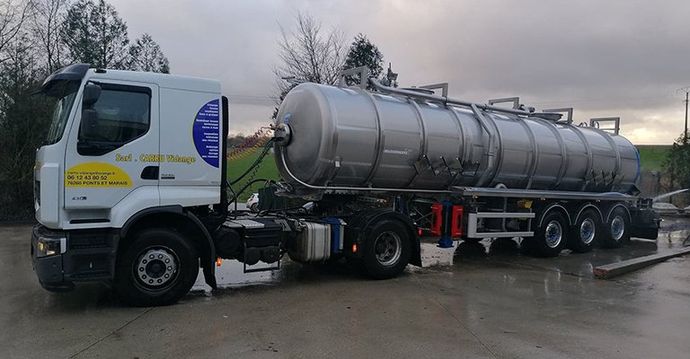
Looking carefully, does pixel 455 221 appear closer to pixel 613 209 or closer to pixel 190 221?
pixel 190 221

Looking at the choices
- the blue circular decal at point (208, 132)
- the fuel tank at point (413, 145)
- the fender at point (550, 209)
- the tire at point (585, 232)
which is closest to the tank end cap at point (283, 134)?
the fuel tank at point (413, 145)

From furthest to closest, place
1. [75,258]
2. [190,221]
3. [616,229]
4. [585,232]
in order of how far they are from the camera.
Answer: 1. [616,229]
2. [585,232]
3. [190,221]
4. [75,258]

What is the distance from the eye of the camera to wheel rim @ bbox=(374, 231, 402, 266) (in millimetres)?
8852

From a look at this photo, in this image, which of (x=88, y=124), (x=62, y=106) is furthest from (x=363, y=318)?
(x=62, y=106)

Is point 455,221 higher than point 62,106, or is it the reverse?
point 62,106

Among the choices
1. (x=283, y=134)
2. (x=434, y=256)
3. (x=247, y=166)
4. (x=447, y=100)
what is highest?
(x=447, y=100)

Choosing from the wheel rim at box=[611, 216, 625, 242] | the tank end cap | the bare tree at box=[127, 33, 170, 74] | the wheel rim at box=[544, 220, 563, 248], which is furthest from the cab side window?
the bare tree at box=[127, 33, 170, 74]

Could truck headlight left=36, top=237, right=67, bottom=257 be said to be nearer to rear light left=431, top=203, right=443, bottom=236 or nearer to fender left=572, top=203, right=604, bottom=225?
rear light left=431, top=203, right=443, bottom=236

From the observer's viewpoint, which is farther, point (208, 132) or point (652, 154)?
point (652, 154)

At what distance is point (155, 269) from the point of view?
6750mm

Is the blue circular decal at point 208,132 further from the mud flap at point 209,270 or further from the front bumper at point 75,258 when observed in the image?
the front bumper at point 75,258

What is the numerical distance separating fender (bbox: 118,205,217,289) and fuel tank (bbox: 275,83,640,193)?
225 cm

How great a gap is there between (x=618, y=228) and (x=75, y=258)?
501 inches

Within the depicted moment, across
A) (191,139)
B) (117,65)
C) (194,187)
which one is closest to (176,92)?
(191,139)
